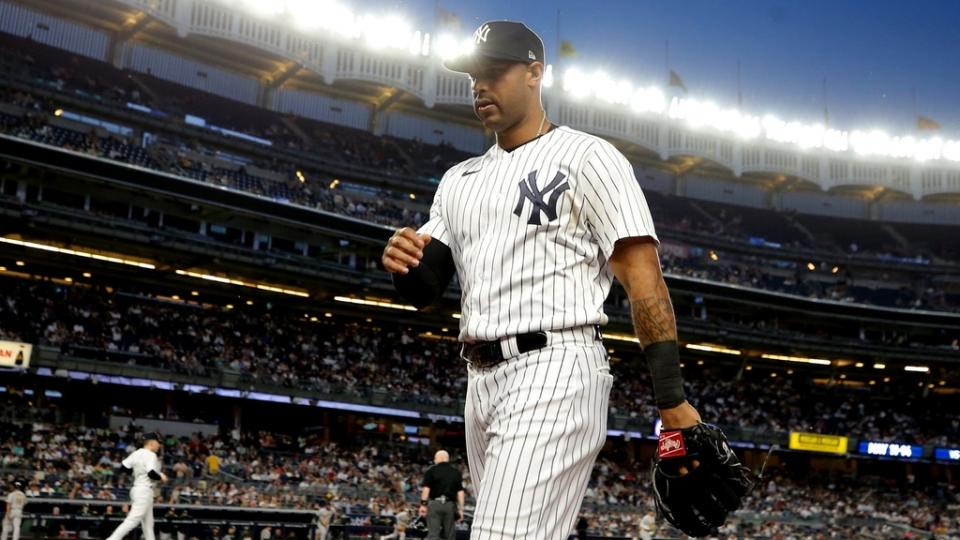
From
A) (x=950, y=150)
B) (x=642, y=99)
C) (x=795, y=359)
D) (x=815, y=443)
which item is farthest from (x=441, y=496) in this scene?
(x=950, y=150)

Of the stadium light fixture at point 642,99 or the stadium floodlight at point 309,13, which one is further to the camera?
the stadium light fixture at point 642,99

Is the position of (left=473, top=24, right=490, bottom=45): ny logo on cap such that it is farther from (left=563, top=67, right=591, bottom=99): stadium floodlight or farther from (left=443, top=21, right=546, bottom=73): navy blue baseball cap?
(left=563, top=67, right=591, bottom=99): stadium floodlight

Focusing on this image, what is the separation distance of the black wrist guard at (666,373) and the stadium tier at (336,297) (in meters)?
16.8

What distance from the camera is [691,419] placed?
9.42ft

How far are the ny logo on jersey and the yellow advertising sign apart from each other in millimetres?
45097

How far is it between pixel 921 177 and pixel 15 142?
54.6 metres

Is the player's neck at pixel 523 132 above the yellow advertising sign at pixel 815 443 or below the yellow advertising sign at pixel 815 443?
above

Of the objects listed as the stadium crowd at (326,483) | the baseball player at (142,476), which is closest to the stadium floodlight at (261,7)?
the stadium crowd at (326,483)

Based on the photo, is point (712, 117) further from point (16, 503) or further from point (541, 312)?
point (541, 312)

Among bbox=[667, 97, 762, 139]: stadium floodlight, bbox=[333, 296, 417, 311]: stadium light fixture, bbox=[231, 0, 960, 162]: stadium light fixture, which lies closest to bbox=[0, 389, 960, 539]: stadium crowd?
bbox=[333, 296, 417, 311]: stadium light fixture

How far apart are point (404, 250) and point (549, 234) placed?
1.86 feet

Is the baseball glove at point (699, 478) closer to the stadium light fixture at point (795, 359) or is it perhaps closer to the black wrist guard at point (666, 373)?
the black wrist guard at point (666, 373)

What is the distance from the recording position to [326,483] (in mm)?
29531

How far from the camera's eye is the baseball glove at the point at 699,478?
2832mm
